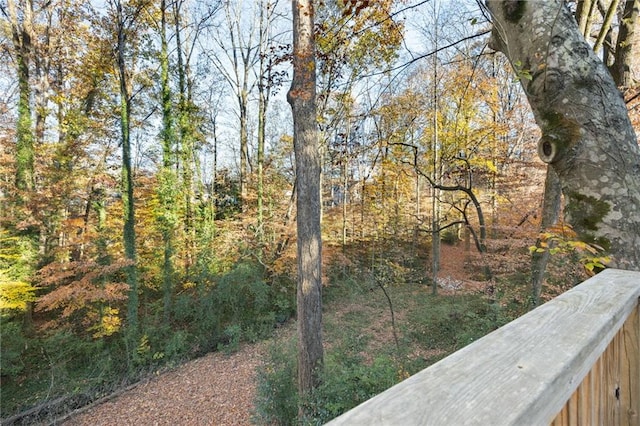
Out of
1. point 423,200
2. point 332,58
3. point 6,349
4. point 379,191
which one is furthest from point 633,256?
point 423,200

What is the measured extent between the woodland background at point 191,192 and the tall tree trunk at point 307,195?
295mm

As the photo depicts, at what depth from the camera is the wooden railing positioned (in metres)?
0.40

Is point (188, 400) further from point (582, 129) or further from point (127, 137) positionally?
point (582, 129)

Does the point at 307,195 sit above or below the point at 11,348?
above

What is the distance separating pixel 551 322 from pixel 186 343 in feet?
26.3

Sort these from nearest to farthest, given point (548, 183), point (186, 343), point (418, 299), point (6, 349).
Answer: point (548, 183) < point (6, 349) < point (186, 343) < point (418, 299)

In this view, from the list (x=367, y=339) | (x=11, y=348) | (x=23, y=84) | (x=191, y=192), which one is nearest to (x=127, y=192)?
(x=191, y=192)

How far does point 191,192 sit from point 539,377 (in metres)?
10.6

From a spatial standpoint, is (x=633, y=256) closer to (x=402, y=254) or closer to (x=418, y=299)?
(x=418, y=299)

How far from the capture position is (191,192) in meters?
9.90

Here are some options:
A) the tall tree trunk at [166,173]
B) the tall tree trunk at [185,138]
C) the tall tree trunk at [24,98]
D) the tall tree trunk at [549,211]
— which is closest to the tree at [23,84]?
the tall tree trunk at [24,98]

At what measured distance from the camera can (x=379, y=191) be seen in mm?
11867

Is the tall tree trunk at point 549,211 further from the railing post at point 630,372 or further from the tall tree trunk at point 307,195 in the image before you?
the railing post at point 630,372

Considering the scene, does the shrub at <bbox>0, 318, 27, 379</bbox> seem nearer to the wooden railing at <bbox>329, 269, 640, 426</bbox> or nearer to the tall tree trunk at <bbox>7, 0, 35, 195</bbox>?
the tall tree trunk at <bbox>7, 0, 35, 195</bbox>
